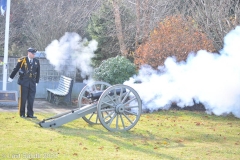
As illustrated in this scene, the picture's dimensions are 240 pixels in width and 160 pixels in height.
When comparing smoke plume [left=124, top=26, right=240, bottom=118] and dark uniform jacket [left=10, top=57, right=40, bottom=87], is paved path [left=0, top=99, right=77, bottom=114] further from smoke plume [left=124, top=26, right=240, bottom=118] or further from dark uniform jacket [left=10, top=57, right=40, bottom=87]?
smoke plume [left=124, top=26, right=240, bottom=118]

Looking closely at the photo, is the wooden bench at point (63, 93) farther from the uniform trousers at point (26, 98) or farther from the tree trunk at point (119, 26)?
the tree trunk at point (119, 26)

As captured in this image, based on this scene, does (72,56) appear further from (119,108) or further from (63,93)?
(119,108)

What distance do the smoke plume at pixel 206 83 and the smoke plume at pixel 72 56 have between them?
5.72 m

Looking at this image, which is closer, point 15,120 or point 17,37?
point 15,120

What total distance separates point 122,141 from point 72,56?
8683 millimetres

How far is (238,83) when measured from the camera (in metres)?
11.6

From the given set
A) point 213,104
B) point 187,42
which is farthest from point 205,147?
point 187,42

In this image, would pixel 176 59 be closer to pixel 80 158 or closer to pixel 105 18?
pixel 105 18

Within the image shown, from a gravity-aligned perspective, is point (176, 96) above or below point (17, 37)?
below

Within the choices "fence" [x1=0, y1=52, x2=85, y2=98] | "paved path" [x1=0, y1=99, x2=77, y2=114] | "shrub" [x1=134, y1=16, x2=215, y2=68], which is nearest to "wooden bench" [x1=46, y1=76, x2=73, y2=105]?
"paved path" [x1=0, y1=99, x2=77, y2=114]

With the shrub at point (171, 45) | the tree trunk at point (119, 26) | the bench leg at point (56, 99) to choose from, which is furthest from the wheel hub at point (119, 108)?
the tree trunk at point (119, 26)

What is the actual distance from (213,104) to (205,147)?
11.6 feet

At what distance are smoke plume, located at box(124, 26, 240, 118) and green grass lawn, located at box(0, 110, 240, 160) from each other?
0.65m

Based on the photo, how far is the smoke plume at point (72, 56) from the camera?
17562 mm
